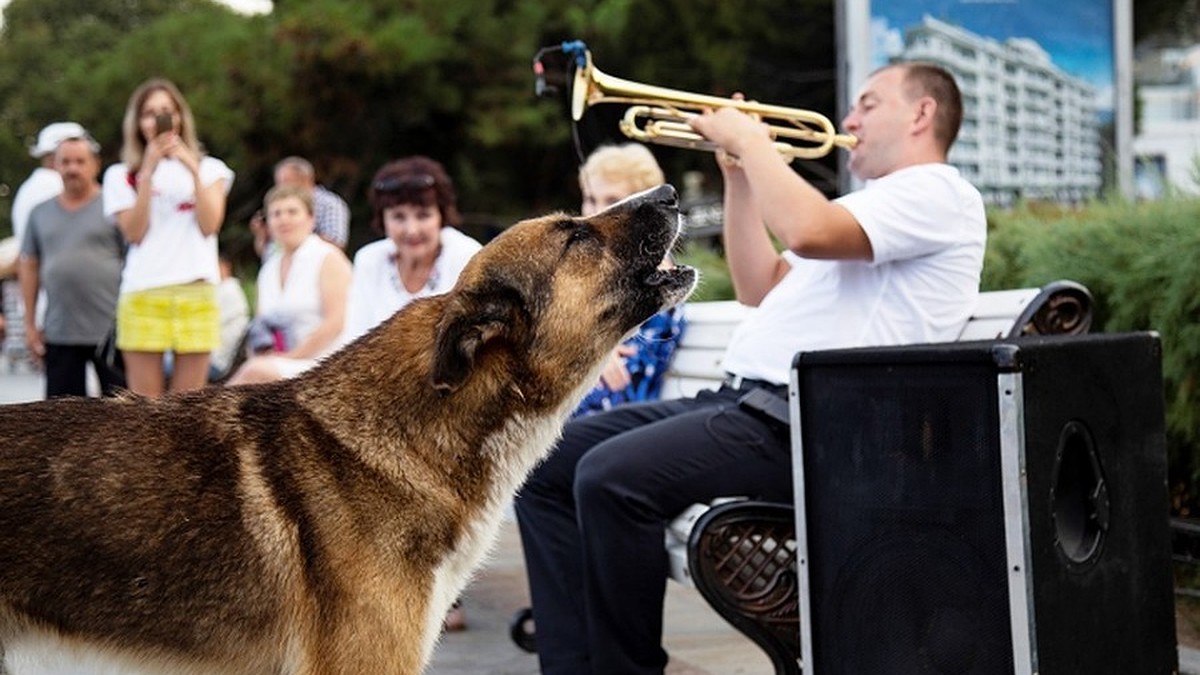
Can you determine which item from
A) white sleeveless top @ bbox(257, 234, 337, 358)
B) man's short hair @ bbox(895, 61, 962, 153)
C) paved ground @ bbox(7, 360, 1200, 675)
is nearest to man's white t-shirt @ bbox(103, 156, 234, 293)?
white sleeveless top @ bbox(257, 234, 337, 358)

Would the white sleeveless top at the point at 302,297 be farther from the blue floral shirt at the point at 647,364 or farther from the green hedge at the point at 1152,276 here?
the green hedge at the point at 1152,276

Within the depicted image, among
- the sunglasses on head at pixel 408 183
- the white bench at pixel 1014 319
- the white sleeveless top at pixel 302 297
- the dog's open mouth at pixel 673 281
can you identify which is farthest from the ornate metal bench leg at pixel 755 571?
the white sleeveless top at pixel 302 297

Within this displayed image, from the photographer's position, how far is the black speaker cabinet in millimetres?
3453

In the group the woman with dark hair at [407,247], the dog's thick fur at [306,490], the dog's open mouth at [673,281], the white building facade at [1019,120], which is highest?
the white building facade at [1019,120]

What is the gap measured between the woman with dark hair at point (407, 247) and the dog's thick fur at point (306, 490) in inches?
114

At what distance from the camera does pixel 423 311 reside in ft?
11.5

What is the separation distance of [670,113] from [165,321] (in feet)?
13.5

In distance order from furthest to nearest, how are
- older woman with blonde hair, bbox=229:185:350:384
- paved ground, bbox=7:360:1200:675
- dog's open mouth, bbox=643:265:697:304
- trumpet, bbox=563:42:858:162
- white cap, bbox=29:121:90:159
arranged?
1. white cap, bbox=29:121:90:159
2. older woman with blonde hair, bbox=229:185:350:384
3. paved ground, bbox=7:360:1200:675
4. trumpet, bbox=563:42:858:162
5. dog's open mouth, bbox=643:265:697:304

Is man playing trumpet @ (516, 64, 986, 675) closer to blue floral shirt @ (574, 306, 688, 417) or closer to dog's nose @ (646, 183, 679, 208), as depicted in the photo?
dog's nose @ (646, 183, 679, 208)

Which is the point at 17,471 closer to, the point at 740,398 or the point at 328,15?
the point at 740,398

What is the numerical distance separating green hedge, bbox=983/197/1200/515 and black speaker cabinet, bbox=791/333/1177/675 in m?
1.38

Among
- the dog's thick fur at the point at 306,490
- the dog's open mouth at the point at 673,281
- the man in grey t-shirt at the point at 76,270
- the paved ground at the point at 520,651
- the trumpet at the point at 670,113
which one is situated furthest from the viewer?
the man in grey t-shirt at the point at 76,270

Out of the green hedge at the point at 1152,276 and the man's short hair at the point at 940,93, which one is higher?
the man's short hair at the point at 940,93

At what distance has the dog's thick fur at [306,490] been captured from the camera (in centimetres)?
312
